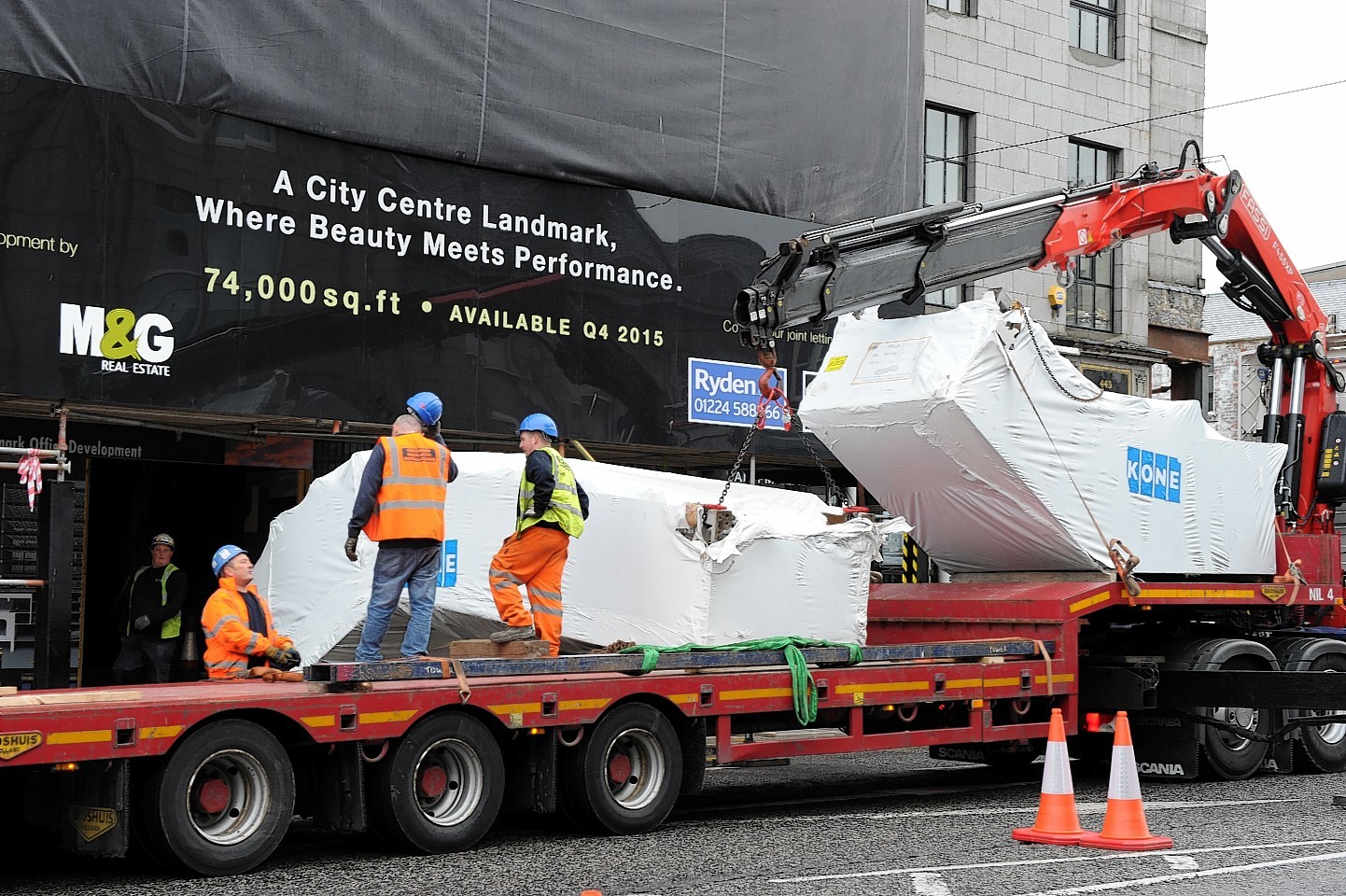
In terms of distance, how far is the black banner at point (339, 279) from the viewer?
42.3 ft

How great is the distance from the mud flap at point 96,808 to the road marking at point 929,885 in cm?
372

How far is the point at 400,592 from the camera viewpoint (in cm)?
962

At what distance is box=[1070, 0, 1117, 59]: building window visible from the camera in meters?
24.7

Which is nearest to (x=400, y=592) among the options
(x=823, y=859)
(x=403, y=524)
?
(x=403, y=524)

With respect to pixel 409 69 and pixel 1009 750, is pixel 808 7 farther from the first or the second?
pixel 1009 750

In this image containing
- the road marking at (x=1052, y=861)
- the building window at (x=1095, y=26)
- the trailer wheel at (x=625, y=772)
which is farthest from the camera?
the building window at (x=1095, y=26)

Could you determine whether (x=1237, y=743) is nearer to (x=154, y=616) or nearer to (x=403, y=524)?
(x=403, y=524)

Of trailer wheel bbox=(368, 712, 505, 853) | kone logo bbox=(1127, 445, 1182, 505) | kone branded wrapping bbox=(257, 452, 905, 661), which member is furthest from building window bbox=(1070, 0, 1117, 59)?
trailer wheel bbox=(368, 712, 505, 853)

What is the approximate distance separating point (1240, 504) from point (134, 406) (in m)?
9.19

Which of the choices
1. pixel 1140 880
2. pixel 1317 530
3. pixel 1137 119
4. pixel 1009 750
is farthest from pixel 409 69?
pixel 1137 119

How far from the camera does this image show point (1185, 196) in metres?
14.0

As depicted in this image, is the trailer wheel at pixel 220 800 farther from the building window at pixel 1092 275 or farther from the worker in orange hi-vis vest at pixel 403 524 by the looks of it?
the building window at pixel 1092 275

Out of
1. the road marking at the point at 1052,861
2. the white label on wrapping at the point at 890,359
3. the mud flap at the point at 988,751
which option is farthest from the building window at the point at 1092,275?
the road marking at the point at 1052,861

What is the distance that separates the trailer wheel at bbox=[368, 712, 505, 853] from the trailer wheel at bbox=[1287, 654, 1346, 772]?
762 cm
